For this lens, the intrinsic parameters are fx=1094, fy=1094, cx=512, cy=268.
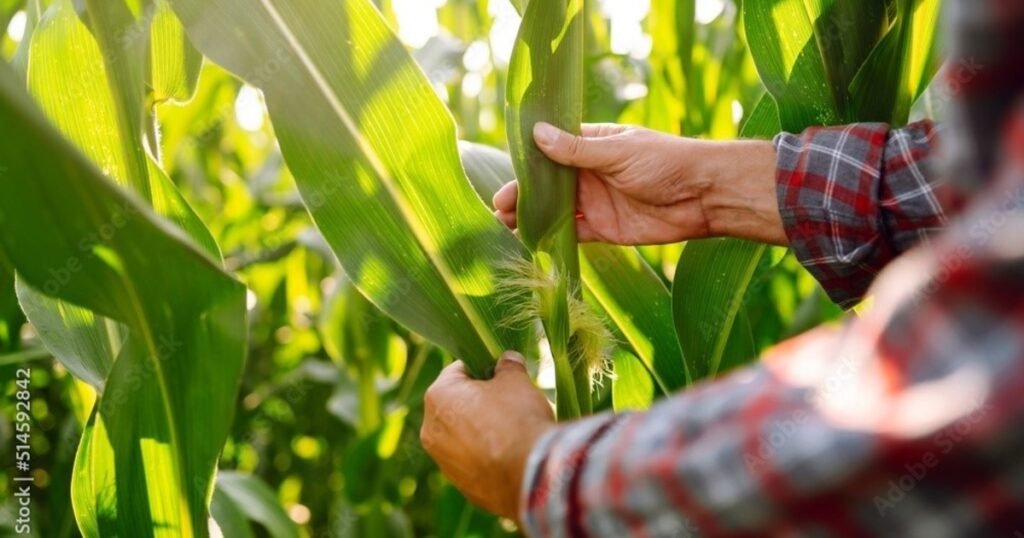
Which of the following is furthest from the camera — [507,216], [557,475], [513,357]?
[507,216]

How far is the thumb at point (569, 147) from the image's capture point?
1.08 m

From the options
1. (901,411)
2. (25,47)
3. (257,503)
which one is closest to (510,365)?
(901,411)

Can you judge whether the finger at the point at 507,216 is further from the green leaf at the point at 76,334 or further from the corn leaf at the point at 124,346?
the green leaf at the point at 76,334

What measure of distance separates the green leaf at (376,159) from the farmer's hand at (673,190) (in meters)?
0.16

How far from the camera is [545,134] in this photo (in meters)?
1.08

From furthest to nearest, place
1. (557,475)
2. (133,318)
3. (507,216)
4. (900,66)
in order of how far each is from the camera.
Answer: (507,216)
(900,66)
(133,318)
(557,475)

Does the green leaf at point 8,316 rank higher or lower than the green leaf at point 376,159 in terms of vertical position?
lower

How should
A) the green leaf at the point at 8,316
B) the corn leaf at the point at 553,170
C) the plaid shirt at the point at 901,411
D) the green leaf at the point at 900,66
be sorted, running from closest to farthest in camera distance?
1. the plaid shirt at the point at 901,411
2. the corn leaf at the point at 553,170
3. the green leaf at the point at 900,66
4. the green leaf at the point at 8,316

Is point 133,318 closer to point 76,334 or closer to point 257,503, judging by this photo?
point 76,334

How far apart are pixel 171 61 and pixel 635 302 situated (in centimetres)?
60

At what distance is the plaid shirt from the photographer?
0.46 m

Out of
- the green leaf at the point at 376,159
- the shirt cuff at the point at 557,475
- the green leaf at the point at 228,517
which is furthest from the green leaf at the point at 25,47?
the shirt cuff at the point at 557,475

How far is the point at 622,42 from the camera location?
7.50 feet

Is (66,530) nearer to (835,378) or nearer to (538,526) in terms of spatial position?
(538,526)
